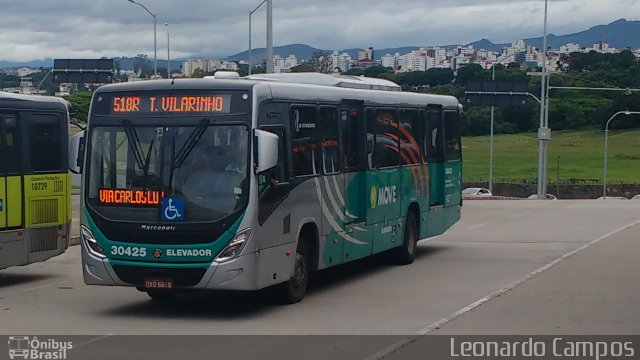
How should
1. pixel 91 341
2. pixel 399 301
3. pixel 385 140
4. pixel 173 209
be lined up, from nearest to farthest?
pixel 91 341, pixel 173 209, pixel 399 301, pixel 385 140

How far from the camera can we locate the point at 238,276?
43.5 feet

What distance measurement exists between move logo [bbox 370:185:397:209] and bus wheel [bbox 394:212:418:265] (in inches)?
A: 46.1

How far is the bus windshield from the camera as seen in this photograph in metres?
13.3

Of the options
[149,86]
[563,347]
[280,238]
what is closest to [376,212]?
[280,238]

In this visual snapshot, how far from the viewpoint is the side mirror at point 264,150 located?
43.4 ft

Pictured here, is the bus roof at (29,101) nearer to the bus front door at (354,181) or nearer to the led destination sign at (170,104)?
the led destination sign at (170,104)

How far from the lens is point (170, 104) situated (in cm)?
1377

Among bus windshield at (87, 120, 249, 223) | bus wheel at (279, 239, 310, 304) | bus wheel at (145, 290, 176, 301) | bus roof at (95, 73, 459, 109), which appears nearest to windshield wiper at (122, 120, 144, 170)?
bus windshield at (87, 120, 249, 223)

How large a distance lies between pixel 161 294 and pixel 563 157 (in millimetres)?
94890

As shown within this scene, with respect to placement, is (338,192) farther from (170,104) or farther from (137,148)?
(137,148)

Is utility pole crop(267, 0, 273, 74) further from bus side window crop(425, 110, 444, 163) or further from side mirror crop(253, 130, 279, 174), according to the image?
side mirror crop(253, 130, 279, 174)

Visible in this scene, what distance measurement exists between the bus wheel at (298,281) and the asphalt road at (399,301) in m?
0.14

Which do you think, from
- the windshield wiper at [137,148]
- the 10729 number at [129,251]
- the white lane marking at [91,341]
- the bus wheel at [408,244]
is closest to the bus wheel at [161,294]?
the 10729 number at [129,251]

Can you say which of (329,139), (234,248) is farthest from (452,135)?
(234,248)
